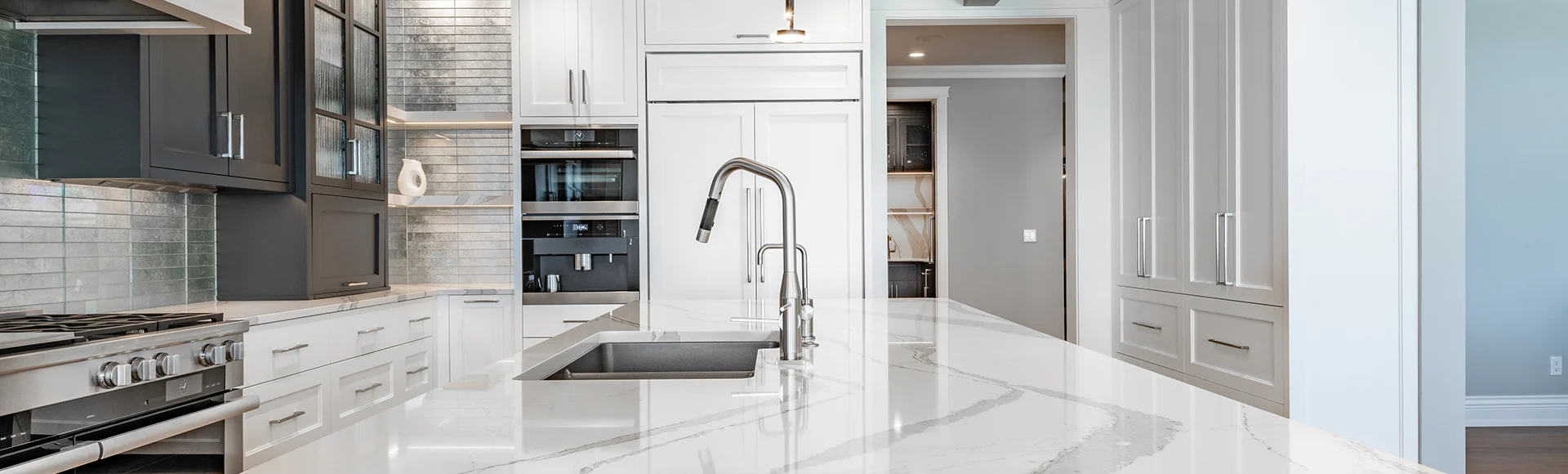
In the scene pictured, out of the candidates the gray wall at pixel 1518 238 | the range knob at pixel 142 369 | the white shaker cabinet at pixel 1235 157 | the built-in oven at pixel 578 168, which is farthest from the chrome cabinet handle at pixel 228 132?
the gray wall at pixel 1518 238

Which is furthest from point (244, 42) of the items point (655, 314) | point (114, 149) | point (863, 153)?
point (863, 153)

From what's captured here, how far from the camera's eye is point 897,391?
1054 millimetres

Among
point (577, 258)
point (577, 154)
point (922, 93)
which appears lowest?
point (577, 258)

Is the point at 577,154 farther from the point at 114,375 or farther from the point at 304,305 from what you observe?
the point at 114,375

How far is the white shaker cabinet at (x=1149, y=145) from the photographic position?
3174mm

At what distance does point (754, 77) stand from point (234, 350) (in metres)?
2.16

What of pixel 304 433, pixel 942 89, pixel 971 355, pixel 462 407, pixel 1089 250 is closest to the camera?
pixel 462 407

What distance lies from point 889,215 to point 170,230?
4620mm

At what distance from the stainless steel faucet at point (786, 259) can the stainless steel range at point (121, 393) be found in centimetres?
139

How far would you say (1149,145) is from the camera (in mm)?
3398

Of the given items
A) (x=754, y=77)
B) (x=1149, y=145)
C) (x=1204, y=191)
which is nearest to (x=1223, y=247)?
(x=1204, y=191)

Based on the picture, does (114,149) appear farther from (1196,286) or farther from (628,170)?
(1196,286)

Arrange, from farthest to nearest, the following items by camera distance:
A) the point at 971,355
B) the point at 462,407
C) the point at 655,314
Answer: the point at 655,314, the point at 971,355, the point at 462,407

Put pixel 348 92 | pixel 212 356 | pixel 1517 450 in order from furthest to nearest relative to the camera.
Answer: pixel 1517 450
pixel 348 92
pixel 212 356
